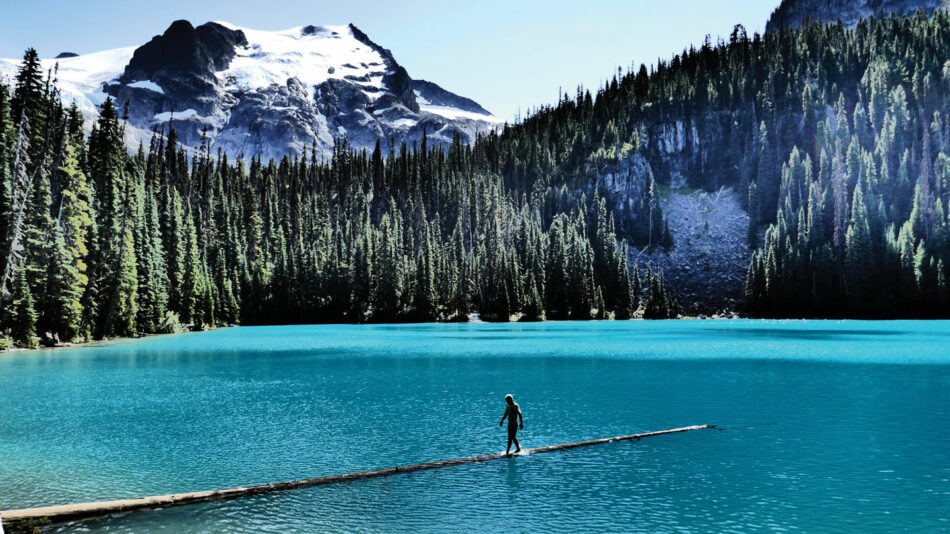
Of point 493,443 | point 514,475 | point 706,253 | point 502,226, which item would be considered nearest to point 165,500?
point 514,475

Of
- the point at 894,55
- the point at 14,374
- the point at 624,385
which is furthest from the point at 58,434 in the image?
the point at 894,55

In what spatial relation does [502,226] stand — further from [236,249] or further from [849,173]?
[849,173]

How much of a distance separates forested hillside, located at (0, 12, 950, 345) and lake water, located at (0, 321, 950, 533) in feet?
91.3

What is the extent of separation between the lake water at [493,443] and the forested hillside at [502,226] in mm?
27835

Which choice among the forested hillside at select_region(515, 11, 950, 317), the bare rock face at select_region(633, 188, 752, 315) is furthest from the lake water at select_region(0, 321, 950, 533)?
the bare rock face at select_region(633, 188, 752, 315)

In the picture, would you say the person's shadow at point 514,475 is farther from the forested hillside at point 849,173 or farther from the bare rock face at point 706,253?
the bare rock face at point 706,253

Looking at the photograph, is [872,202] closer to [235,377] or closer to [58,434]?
[235,377]

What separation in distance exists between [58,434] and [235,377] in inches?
732

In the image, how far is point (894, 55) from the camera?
183250 mm

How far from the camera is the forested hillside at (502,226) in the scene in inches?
2918

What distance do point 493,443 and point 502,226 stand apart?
501 feet

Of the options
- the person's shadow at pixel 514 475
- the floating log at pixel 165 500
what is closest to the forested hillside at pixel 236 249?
the floating log at pixel 165 500

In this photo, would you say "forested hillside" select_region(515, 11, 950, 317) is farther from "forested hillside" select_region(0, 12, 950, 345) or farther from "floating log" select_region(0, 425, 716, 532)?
"floating log" select_region(0, 425, 716, 532)

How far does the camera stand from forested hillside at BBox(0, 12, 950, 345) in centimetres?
7412
